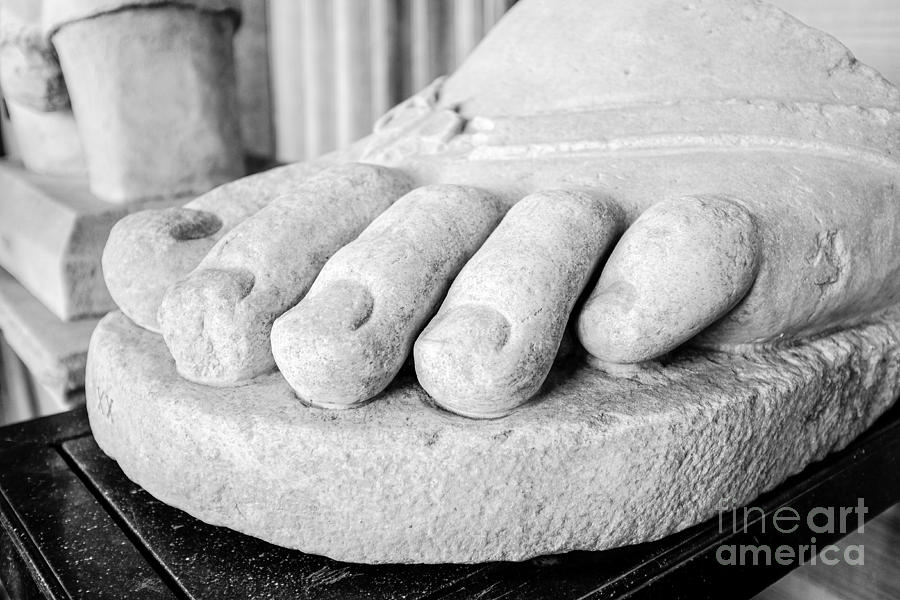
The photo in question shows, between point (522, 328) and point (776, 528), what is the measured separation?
35 centimetres

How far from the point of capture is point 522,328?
25.9 inches

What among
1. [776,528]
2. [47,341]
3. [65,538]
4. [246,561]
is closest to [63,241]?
[47,341]

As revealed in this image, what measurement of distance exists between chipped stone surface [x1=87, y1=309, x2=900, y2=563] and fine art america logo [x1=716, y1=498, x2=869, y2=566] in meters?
0.03

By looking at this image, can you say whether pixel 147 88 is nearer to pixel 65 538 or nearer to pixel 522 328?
pixel 65 538

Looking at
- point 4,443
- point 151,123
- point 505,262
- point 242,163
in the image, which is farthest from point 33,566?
point 242,163

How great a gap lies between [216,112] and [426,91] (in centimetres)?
49

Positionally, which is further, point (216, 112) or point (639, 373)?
point (216, 112)

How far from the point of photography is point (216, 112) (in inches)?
56.2

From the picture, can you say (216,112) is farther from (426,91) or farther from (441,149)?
(441,149)

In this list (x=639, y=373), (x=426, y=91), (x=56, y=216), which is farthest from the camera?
(x=56, y=216)

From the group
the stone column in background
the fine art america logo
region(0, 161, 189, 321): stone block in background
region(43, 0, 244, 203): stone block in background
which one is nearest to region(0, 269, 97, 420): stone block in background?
region(0, 161, 189, 321): stone block in background

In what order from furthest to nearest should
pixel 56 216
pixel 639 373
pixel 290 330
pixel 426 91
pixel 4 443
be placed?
pixel 56 216, pixel 426 91, pixel 4 443, pixel 639 373, pixel 290 330

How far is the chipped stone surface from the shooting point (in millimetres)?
663

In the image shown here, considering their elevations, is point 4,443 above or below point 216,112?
below
